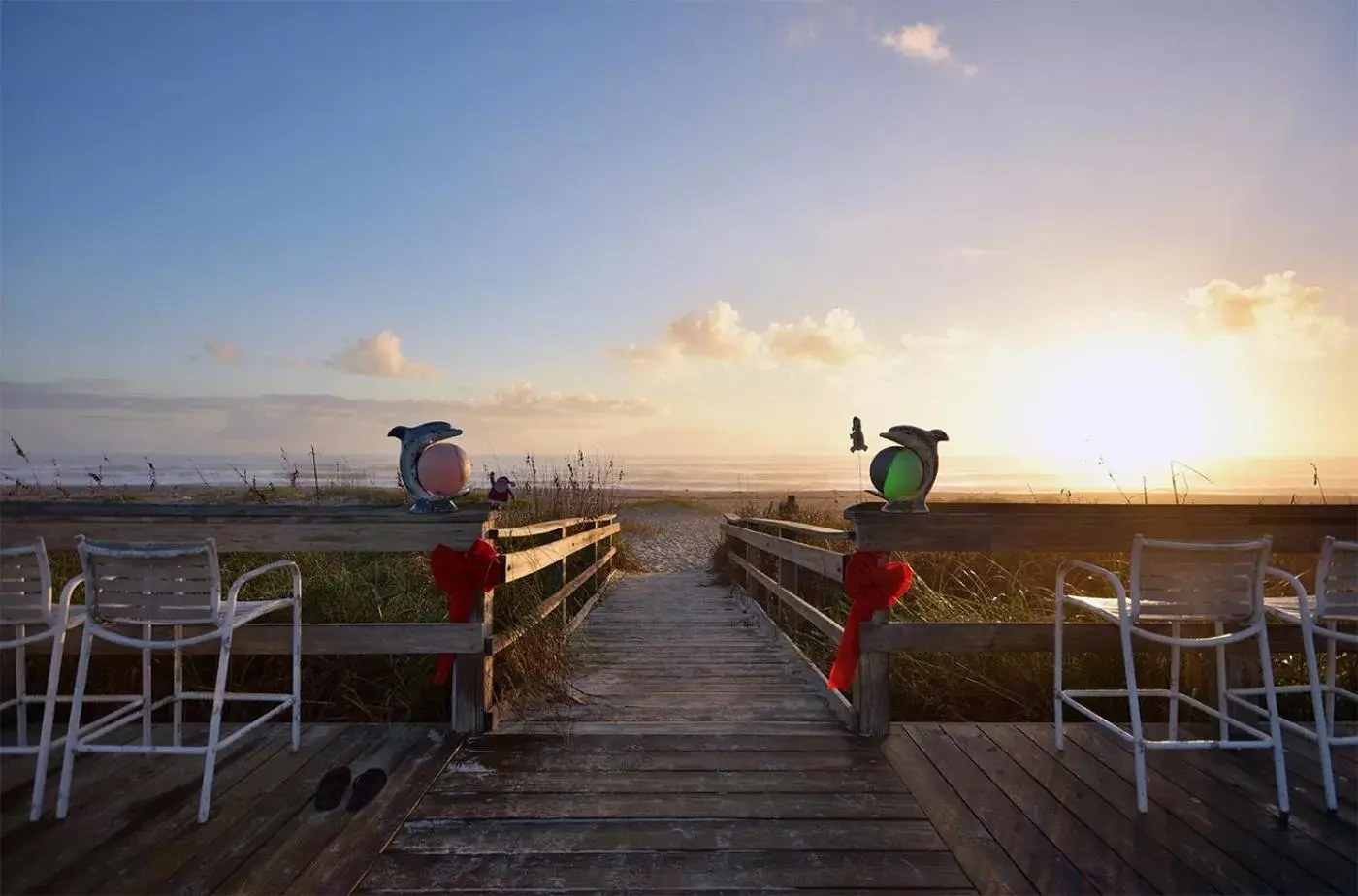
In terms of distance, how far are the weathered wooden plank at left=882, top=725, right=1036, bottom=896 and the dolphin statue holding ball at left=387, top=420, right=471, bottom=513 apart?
88.2 inches

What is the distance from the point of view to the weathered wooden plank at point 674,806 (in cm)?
251

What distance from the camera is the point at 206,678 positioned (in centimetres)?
375

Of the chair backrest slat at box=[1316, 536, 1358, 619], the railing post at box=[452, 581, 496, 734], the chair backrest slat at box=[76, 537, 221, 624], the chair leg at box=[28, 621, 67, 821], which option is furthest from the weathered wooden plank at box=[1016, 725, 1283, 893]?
the chair leg at box=[28, 621, 67, 821]

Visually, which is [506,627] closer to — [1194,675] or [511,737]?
[511,737]

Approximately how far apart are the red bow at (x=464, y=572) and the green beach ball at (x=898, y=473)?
1.79 m

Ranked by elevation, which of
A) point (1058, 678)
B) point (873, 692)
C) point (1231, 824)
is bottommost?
point (1231, 824)

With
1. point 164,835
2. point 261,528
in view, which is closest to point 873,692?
point 164,835

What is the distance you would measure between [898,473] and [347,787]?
2573 mm

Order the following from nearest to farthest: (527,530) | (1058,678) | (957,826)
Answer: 1. (957,826)
2. (1058,678)
3. (527,530)

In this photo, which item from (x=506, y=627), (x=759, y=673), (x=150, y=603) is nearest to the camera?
(x=150, y=603)

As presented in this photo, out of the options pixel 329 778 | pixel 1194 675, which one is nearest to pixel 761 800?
pixel 329 778

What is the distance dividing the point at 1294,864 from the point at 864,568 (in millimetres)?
1650

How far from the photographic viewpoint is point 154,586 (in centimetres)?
259

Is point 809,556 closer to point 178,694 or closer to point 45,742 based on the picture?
point 178,694
